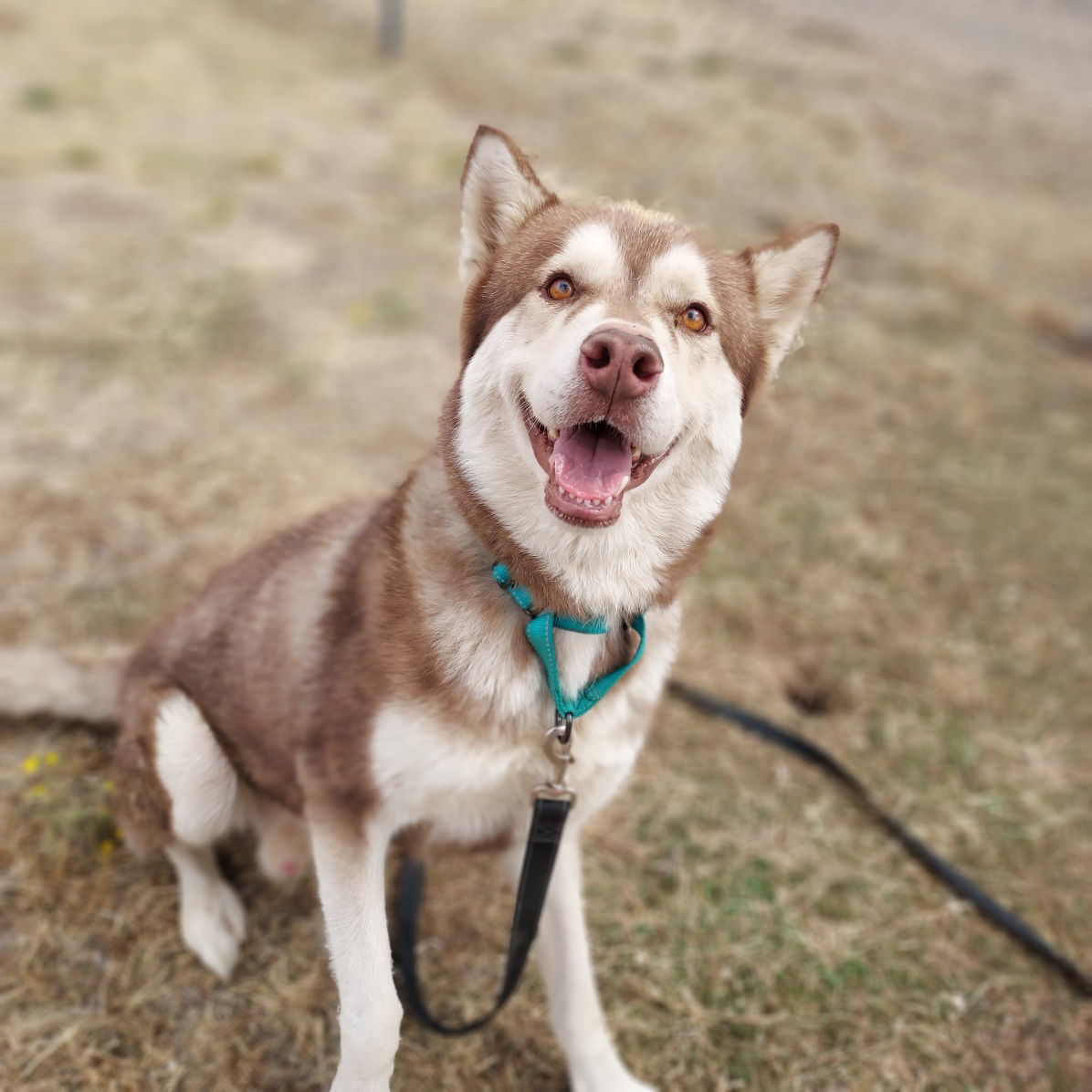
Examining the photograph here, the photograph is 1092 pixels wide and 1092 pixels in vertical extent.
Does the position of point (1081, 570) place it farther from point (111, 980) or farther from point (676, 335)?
point (111, 980)

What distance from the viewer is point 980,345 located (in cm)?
663

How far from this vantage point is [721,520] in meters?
4.79

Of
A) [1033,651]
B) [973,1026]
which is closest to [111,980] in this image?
[973,1026]

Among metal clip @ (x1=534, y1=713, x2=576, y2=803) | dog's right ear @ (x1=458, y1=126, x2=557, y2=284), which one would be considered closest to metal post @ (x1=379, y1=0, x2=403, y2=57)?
dog's right ear @ (x1=458, y1=126, x2=557, y2=284)

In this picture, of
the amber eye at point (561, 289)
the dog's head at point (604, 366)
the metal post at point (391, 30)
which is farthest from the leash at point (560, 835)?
the metal post at point (391, 30)

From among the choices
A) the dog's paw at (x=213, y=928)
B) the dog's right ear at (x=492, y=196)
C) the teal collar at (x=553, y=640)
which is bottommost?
the dog's paw at (x=213, y=928)

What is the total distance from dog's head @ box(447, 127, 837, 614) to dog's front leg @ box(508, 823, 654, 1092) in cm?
90

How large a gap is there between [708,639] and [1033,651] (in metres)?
1.68

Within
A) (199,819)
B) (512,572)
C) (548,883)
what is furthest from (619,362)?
(199,819)

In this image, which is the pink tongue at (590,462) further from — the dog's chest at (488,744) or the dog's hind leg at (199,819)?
the dog's hind leg at (199,819)

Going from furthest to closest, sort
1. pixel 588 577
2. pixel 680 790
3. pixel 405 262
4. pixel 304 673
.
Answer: pixel 405 262
pixel 680 790
pixel 304 673
pixel 588 577

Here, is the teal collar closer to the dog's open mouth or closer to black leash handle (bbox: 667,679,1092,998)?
the dog's open mouth

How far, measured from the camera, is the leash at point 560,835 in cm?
203

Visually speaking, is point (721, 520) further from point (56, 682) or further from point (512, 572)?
point (56, 682)
